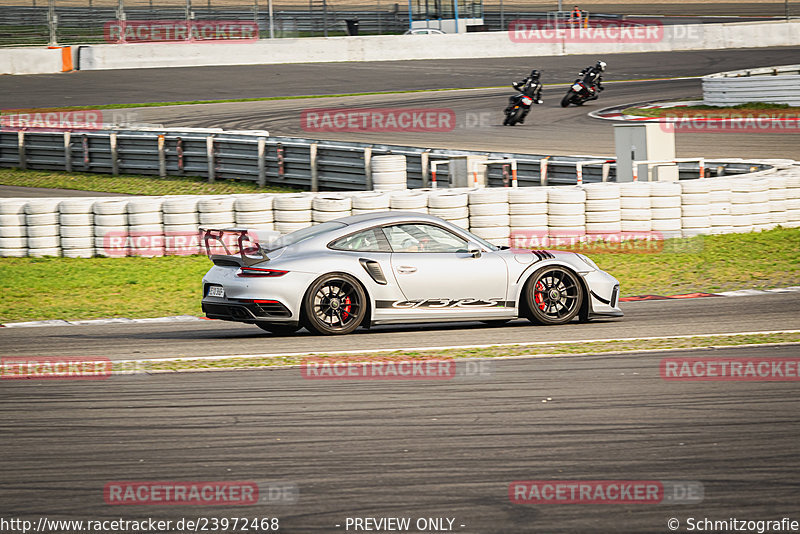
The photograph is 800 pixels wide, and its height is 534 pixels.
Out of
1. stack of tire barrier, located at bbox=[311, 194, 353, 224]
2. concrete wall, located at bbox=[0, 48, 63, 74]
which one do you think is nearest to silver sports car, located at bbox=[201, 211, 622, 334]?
stack of tire barrier, located at bbox=[311, 194, 353, 224]

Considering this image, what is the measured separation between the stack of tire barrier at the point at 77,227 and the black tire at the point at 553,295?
6.98 m

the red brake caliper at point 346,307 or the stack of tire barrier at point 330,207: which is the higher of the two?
the stack of tire barrier at point 330,207

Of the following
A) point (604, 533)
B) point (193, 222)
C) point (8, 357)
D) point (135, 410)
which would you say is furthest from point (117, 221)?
point (604, 533)

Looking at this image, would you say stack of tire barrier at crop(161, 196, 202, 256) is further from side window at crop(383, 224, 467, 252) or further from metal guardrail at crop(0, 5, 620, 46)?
metal guardrail at crop(0, 5, 620, 46)

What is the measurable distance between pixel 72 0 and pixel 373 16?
12278mm

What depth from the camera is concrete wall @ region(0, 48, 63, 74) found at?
36625 mm

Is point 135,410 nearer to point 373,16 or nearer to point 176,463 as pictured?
point 176,463

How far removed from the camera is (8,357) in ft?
29.3

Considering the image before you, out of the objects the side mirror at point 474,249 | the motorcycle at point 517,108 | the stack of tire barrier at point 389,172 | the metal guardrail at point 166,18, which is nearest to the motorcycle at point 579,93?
the motorcycle at point 517,108

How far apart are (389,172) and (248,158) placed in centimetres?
463

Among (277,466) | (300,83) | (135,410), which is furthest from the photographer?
(300,83)

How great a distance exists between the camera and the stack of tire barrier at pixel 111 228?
1502 centimetres

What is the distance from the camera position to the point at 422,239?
990 centimetres

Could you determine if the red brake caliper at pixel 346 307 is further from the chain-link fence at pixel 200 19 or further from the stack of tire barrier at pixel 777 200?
the chain-link fence at pixel 200 19
